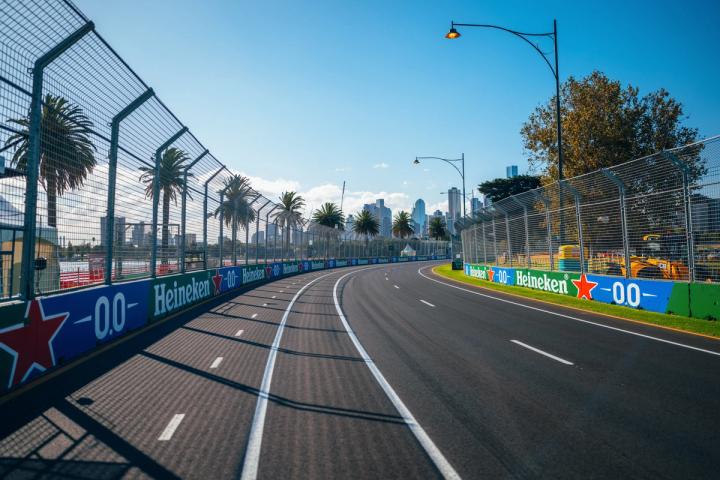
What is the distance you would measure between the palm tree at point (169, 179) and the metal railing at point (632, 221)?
13.4 meters

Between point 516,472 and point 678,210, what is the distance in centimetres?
1197

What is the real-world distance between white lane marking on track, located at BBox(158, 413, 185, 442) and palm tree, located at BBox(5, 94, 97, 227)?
14.1 ft

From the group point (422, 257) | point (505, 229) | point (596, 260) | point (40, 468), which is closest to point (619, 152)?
point (505, 229)

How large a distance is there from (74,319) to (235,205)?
45.9 ft

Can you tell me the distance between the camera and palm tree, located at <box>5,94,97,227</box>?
22.5 ft

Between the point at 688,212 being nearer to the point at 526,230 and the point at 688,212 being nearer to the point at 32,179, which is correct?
the point at 526,230

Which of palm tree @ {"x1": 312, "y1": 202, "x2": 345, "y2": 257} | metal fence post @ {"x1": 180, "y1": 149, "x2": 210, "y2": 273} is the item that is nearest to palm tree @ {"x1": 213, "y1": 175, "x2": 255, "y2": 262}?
metal fence post @ {"x1": 180, "y1": 149, "x2": 210, "y2": 273}

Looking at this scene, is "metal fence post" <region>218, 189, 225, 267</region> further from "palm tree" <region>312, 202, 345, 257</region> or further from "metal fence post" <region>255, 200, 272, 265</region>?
"palm tree" <region>312, 202, 345, 257</region>

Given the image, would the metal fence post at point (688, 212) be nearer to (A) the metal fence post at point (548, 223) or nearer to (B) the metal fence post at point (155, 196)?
(A) the metal fence post at point (548, 223)

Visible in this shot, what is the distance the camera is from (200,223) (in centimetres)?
1741

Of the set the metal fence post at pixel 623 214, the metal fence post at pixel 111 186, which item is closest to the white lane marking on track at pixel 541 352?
the metal fence post at pixel 623 214

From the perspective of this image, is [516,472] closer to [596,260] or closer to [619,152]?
[596,260]

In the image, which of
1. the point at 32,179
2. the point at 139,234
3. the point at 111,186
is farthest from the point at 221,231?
the point at 32,179

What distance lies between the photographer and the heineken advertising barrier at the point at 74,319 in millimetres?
6359
